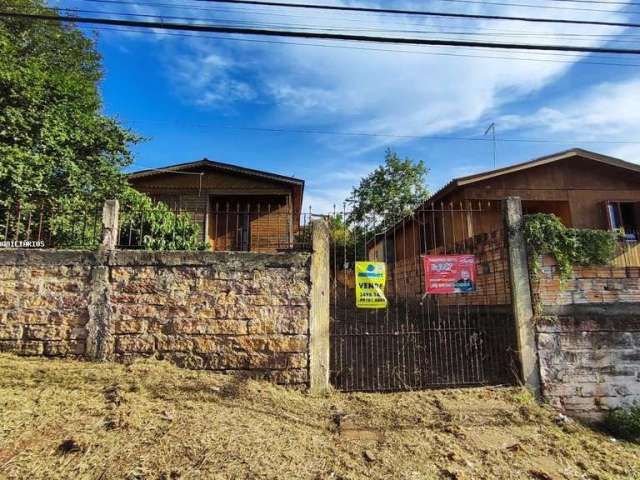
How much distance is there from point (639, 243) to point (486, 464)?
9719mm

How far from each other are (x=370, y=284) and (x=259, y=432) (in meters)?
2.43

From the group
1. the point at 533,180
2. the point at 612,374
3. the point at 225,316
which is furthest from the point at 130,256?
the point at 533,180

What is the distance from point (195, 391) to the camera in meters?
4.53

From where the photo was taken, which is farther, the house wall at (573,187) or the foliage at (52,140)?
the house wall at (573,187)

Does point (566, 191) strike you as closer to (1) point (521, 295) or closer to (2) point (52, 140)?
(1) point (521, 295)

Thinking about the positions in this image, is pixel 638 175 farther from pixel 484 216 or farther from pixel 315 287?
pixel 315 287

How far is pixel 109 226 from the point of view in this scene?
206 inches

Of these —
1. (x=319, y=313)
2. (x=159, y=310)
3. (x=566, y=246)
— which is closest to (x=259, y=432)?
(x=319, y=313)

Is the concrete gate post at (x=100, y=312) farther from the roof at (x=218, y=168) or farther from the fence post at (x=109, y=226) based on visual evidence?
the roof at (x=218, y=168)

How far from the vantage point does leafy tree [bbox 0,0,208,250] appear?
6562mm

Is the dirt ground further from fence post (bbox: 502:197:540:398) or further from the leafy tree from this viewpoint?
the leafy tree

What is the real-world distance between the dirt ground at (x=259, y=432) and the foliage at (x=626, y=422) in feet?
0.77

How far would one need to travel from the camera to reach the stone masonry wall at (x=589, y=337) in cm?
526

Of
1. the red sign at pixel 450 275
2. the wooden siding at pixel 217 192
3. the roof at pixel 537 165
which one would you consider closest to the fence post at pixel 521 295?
the red sign at pixel 450 275
